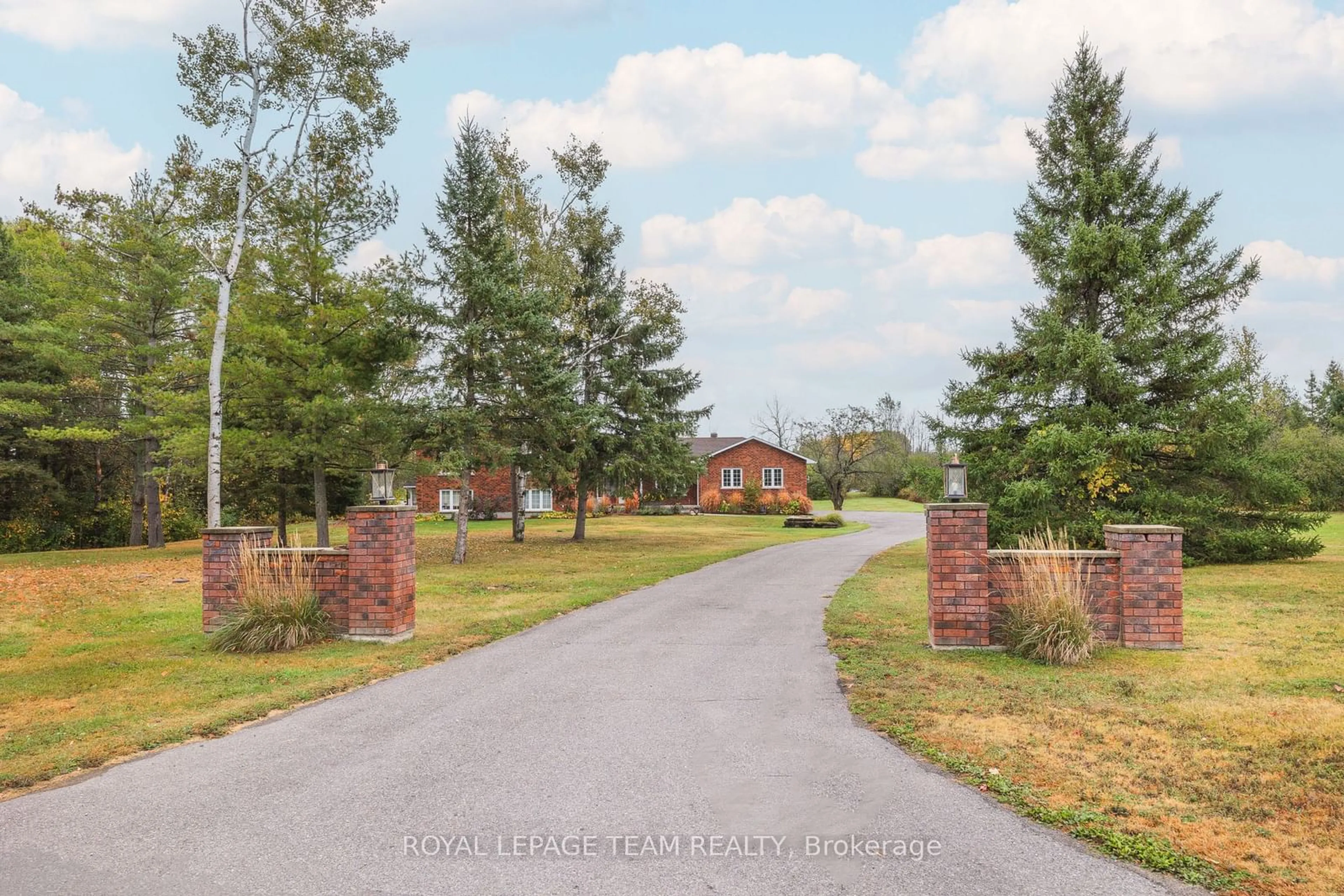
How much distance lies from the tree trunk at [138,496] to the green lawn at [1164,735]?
78.1 ft

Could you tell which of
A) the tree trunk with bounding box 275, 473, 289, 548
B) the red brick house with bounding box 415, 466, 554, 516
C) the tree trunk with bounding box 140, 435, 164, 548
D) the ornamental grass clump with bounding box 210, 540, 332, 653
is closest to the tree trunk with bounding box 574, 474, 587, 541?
the tree trunk with bounding box 275, 473, 289, 548

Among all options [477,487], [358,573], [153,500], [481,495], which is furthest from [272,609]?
[477,487]

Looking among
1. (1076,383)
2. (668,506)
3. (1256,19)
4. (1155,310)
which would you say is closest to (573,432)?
(1076,383)

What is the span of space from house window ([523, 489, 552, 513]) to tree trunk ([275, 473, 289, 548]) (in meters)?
20.6

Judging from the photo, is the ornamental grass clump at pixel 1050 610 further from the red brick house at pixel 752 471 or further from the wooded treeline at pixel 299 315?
the red brick house at pixel 752 471

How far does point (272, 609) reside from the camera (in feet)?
27.8

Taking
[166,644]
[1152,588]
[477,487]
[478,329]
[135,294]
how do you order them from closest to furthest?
[1152,588]
[166,644]
[478,329]
[135,294]
[477,487]

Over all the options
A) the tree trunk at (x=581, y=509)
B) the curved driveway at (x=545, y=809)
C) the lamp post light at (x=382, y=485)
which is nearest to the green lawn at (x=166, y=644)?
the curved driveway at (x=545, y=809)

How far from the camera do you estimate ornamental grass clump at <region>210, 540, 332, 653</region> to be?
27.4 ft

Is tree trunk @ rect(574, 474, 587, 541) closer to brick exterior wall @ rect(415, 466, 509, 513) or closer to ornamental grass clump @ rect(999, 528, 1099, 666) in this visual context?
brick exterior wall @ rect(415, 466, 509, 513)

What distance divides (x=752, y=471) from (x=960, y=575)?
36692 millimetres

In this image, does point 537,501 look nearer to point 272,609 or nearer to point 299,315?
point 299,315

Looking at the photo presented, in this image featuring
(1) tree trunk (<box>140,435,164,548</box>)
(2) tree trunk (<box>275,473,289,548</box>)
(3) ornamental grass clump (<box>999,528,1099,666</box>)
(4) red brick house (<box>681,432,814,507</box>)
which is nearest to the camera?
(3) ornamental grass clump (<box>999,528,1099,666</box>)

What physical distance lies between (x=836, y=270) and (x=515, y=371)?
37.0ft
